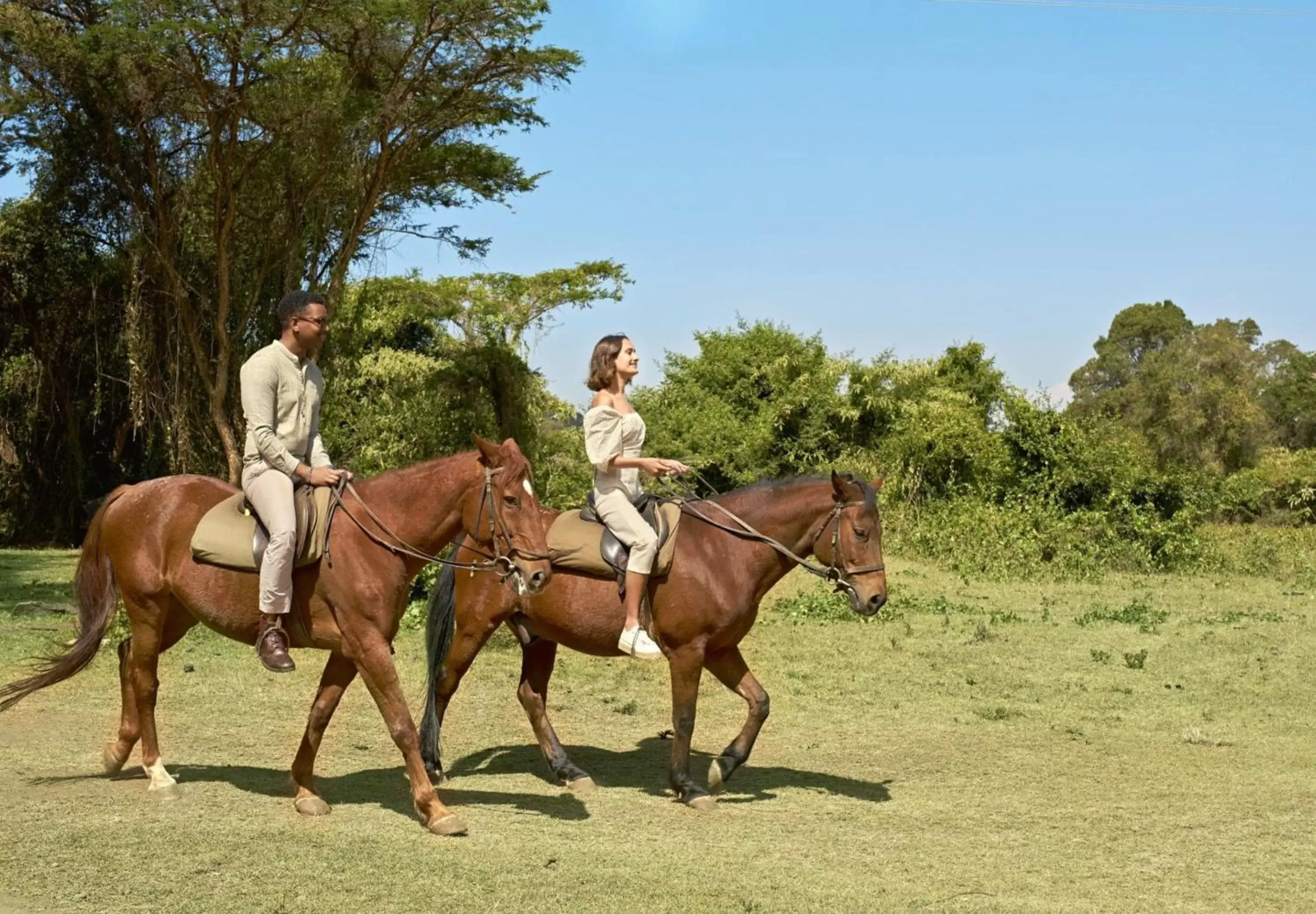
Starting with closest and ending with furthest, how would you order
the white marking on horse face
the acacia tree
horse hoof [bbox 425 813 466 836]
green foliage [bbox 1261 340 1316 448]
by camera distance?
horse hoof [bbox 425 813 466 836] < the white marking on horse face < the acacia tree < green foliage [bbox 1261 340 1316 448]

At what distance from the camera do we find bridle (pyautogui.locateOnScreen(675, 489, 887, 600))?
25.4 feet

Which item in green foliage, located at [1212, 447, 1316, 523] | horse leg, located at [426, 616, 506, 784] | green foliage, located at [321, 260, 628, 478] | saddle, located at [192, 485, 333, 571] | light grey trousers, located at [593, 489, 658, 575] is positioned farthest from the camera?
green foliage, located at [1212, 447, 1316, 523]

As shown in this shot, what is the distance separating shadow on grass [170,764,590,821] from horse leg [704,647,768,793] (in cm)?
82

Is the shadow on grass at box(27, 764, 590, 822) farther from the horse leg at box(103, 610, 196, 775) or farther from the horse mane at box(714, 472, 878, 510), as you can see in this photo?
the horse mane at box(714, 472, 878, 510)

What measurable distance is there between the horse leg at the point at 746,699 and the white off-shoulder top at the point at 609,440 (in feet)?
3.85

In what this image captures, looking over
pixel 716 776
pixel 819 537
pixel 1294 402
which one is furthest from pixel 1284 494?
pixel 716 776

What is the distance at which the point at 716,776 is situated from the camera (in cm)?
786

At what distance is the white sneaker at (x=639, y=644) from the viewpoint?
302 inches

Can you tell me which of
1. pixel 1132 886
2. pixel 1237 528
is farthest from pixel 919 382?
pixel 1132 886

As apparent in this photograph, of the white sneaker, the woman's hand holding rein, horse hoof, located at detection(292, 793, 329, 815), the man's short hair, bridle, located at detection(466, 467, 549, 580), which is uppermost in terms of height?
the man's short hair

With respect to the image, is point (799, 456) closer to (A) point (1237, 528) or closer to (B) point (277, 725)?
(A) point (1237, 528)

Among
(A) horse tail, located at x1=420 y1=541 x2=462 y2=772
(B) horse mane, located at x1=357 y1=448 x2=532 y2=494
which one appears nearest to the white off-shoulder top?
(B) horse mane, located at x1=357 y1=448 x2=532 y2=494

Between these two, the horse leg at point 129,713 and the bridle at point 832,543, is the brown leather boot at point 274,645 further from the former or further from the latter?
the bridle at point 832,543

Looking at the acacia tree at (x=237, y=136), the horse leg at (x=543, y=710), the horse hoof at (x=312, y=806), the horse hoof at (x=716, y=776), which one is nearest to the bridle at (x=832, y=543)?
the horse hoof at (x=716, y=776)
